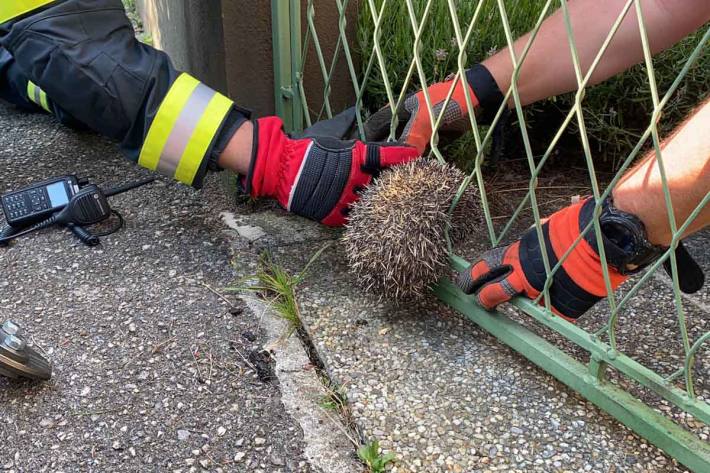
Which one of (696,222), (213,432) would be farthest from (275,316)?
(696,222)

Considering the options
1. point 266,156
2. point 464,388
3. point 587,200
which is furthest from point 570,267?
point 266,156

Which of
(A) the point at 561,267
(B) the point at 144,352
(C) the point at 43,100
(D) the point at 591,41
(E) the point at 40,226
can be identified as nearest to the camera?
(A) the point at 561,267

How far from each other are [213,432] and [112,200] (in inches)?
48.8

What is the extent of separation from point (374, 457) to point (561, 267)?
2.25 feet

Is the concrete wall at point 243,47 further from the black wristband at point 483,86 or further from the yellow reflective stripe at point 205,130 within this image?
the black wristband at point 483,86

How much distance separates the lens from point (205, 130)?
2143 millimetres

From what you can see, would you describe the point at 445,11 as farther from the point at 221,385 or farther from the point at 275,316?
the point at 221,385

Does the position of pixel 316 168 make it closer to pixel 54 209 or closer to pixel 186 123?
pixel 186 123

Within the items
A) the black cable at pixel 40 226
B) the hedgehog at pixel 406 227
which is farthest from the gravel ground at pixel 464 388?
the black cable at pixel 40 226

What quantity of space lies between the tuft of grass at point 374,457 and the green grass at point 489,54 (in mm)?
1357

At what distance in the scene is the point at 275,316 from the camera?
205 centimetres

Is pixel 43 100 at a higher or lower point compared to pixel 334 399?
higher

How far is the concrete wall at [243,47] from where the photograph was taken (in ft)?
7.77

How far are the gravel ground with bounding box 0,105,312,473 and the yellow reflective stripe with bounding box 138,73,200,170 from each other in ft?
1.20
